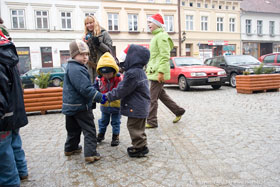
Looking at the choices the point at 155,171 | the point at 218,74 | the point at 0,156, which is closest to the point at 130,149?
the point at 155,171

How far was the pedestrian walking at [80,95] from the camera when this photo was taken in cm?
287

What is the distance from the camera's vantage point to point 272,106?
246 inches

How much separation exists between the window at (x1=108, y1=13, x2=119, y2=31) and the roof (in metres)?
18.9

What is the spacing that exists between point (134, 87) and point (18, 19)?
25.6 meters

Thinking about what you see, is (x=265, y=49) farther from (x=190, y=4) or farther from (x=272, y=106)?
(x=272, y=106)

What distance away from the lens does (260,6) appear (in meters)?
36.8

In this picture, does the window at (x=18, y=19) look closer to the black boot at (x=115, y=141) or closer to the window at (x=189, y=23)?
the window at (x=189, y=23)

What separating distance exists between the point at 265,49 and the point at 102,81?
129 feet

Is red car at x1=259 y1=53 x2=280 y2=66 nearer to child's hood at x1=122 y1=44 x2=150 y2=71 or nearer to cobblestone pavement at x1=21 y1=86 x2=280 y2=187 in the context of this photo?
cobblestone pavement at x1=21 y1=86 x2=280 y2=187

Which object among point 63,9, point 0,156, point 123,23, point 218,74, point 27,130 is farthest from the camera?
point 123,23

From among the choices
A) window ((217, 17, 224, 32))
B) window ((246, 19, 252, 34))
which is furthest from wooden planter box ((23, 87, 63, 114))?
window ((246, 19, 252, 34))

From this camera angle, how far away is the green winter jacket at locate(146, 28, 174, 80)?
4.36m

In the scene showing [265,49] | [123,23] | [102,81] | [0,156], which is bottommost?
[0,156]

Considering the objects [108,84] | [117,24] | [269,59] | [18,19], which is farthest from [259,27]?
[108,84]
